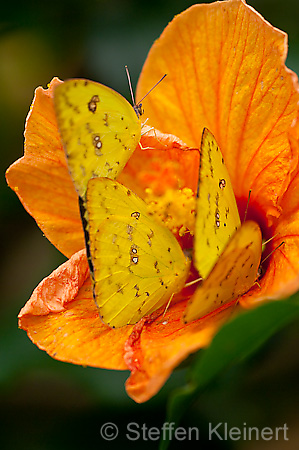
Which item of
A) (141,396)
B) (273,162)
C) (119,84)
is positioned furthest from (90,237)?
(119,84)

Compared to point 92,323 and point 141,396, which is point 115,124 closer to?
point 92,323

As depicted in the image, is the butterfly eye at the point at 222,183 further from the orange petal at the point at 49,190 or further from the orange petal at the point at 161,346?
the orange petal at the point at 49,190

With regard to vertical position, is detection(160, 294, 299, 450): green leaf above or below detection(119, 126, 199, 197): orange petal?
below

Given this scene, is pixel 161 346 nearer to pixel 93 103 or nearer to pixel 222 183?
pixel 222 183

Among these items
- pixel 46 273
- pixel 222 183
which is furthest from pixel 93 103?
pixel 46 273

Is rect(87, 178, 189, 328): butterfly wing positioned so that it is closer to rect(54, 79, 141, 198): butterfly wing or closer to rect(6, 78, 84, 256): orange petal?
rect(54, 79, 141, 198): butterfly wing
